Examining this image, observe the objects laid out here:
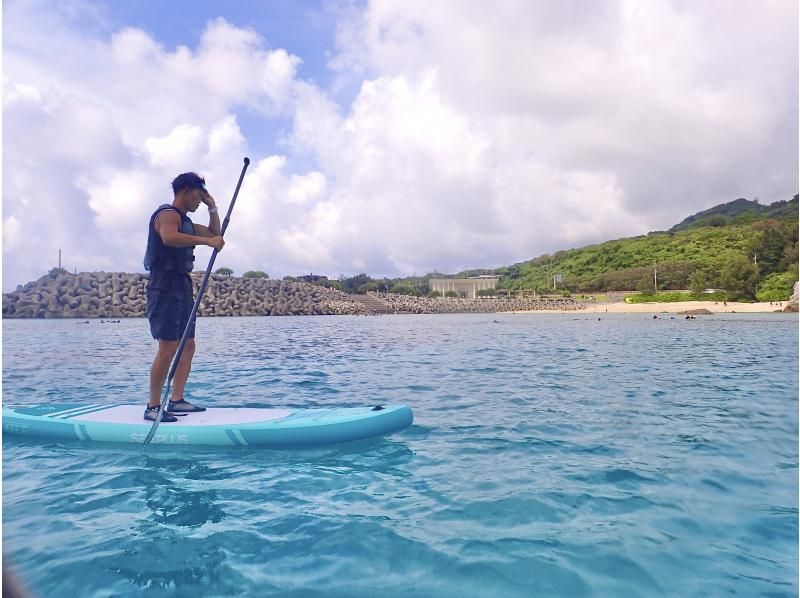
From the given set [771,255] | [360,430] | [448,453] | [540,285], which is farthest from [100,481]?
[540,285]

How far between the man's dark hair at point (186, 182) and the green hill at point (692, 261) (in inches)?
2382

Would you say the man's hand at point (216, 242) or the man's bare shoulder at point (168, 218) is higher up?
the man's bare shoulder at point (168, 218)

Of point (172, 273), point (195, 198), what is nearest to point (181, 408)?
point (172, 273)

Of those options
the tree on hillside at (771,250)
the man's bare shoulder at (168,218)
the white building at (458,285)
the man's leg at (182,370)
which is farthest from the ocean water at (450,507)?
the white building at (458,285)

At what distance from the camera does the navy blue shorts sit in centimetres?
571

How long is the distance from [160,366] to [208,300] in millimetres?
51503

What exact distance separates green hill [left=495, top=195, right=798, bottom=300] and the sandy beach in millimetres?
3690

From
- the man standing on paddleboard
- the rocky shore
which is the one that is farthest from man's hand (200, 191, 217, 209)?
the rocky shore

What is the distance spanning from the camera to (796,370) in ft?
35.8

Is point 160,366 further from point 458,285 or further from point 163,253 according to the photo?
point 458,285

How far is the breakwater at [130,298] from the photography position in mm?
48156

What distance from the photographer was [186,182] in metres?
5.88

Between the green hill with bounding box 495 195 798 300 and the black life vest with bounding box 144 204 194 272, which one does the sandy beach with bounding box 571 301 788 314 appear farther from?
the black life vest with bounding box 144 204 194 272

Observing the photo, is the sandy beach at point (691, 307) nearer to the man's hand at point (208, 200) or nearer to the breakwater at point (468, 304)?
the breakwater at point (468, 304)
